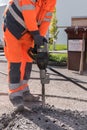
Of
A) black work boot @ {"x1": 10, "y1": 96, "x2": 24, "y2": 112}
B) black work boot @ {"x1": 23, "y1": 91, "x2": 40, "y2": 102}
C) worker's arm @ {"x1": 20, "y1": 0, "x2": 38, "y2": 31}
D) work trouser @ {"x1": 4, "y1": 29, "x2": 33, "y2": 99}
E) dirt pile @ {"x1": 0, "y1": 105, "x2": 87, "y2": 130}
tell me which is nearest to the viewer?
dirt pile @ {"x1": 0, "y1": 105, "x2": 87, "y2": 130}

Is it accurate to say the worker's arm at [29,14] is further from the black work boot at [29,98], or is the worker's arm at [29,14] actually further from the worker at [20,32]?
the black work boot at [29,98]

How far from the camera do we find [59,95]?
22.0 feet

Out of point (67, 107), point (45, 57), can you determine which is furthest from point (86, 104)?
point (45, 57)

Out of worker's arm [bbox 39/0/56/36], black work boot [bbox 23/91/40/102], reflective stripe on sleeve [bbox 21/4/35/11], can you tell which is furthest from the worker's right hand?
black work boot [bbox 23/91/40/102]

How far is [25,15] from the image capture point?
481 cm

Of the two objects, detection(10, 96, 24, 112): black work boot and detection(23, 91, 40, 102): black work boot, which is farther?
detection(23, 91, 40, 102): black work boot

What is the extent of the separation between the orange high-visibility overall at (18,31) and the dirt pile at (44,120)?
1.37 ft

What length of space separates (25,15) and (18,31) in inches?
13.2

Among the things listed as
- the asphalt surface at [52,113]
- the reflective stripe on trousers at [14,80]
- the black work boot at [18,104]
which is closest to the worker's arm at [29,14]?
the reflective stripe on trousers at [14,80]

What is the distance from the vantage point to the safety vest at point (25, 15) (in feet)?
15.7

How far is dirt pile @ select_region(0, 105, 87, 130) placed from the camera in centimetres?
442

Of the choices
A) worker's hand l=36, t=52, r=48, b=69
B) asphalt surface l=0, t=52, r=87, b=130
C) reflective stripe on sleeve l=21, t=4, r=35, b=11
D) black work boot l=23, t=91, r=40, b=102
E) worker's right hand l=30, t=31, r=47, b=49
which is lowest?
asphalt surface l=0, t=52, r=87, b=130

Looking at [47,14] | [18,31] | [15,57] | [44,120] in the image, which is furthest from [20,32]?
[44,120]

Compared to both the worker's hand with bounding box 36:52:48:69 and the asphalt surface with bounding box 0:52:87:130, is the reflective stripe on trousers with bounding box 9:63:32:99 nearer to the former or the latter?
the asphalt surface with bounding box 0:52:87:130
